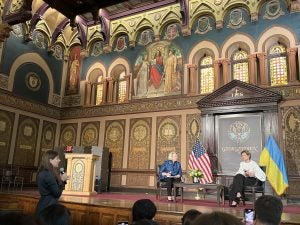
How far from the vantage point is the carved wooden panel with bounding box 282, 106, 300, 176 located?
9.16m

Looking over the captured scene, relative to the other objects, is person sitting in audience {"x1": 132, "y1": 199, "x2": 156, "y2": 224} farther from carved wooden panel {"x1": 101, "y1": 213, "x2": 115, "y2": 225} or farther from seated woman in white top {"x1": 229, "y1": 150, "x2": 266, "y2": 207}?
seated woman in white top {"x1": 229, "y1": 150, "x2": 266, "y2": 207}

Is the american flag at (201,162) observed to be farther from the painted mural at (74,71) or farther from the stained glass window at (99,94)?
the painted mural at (74,71)

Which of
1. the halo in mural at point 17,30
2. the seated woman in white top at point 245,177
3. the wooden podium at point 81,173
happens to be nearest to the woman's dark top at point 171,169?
the seated woman in white top at point 245,177

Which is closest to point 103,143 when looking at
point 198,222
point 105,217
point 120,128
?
point 120,128

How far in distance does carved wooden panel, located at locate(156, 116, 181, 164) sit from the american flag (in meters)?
1.45

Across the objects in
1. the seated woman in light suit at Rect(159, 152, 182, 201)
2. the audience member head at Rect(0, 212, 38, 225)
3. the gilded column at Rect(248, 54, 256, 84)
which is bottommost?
the audience member head at Rect(0, 212, 38, 225)

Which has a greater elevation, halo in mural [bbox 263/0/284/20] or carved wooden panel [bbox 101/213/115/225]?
halo in mural [bbox 263/0/284/20]

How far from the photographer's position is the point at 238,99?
10133mm

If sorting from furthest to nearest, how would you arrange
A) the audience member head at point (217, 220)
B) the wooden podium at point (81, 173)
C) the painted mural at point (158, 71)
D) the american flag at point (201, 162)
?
the painted mural at point (158, 71) < the american flag at point (201, 162) < the wooden podium at point (81, 173) < the audience member head at point (217, 220)

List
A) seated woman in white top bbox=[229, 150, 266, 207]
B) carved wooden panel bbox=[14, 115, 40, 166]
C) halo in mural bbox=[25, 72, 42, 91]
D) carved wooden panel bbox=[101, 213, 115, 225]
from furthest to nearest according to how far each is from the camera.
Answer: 1. halo in mural bbox=[25, 72, 42, 91]
2. carved wooden panel bbox=[14, 115, 40, 166]
3. seated woman in white top bbox=[229, 150, 266, 207]
4. carved wooden panel bbox=[101, 213, 115, 225]

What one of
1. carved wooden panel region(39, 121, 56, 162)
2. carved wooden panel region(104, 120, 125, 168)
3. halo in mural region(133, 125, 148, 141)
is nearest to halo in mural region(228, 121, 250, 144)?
halo in mural region(133, 125, 148, 141)

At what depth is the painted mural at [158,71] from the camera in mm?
11914

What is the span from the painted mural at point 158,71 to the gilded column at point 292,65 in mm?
3813

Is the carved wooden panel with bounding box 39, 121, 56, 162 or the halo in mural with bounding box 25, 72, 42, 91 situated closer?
the halo in mural with bounding box 25, 72, 42, 91
